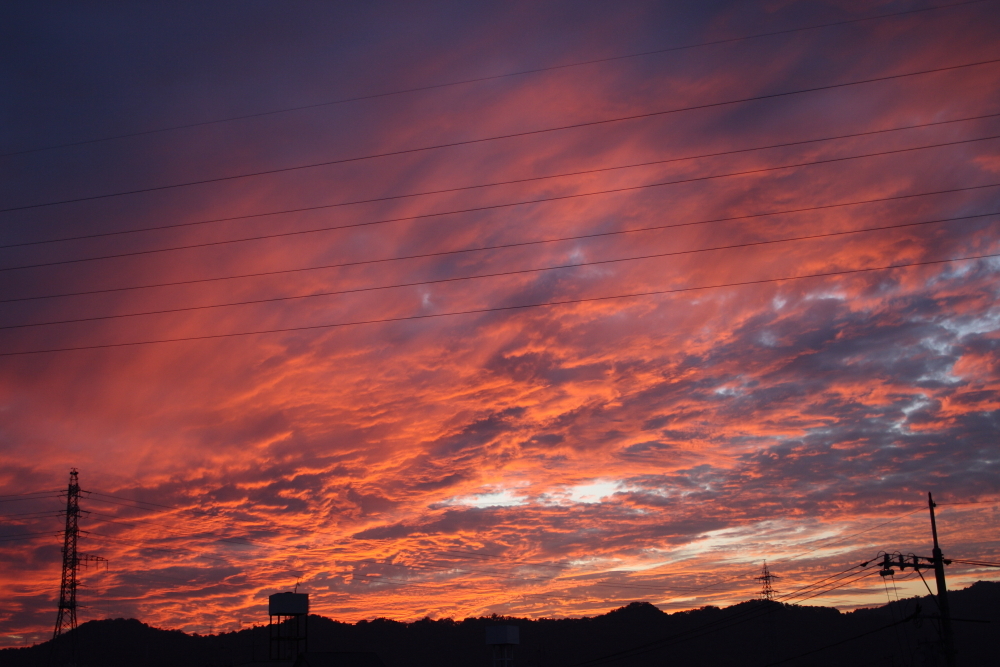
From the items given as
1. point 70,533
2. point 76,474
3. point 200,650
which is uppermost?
point 76,474

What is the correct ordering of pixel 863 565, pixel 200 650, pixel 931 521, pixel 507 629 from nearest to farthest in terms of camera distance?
pixel 931 521 → pixel 863 565 → pixel 507 629 → pixel 200 650

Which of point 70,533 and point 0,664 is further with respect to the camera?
point 0,664

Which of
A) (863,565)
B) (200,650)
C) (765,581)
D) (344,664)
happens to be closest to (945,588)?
(863,565)

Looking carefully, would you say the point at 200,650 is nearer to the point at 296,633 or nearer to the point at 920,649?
the point at 296,633

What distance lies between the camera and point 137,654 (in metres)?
193

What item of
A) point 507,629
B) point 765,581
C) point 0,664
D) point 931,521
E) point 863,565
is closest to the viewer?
point 931,521

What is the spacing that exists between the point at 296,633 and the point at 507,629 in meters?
17.9

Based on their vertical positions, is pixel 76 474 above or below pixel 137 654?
above

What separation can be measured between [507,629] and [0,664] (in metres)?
172

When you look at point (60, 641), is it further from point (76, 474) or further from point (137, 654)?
point (137, 654)

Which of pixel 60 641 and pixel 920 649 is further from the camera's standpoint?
pixel 60 641

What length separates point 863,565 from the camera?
5494cm

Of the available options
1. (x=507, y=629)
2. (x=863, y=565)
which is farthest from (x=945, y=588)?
(x=507, y=629)

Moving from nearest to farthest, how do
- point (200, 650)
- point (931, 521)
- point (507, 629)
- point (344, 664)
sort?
point (931, 521), point (507, 629), point (344, 664), point (200, 650)
